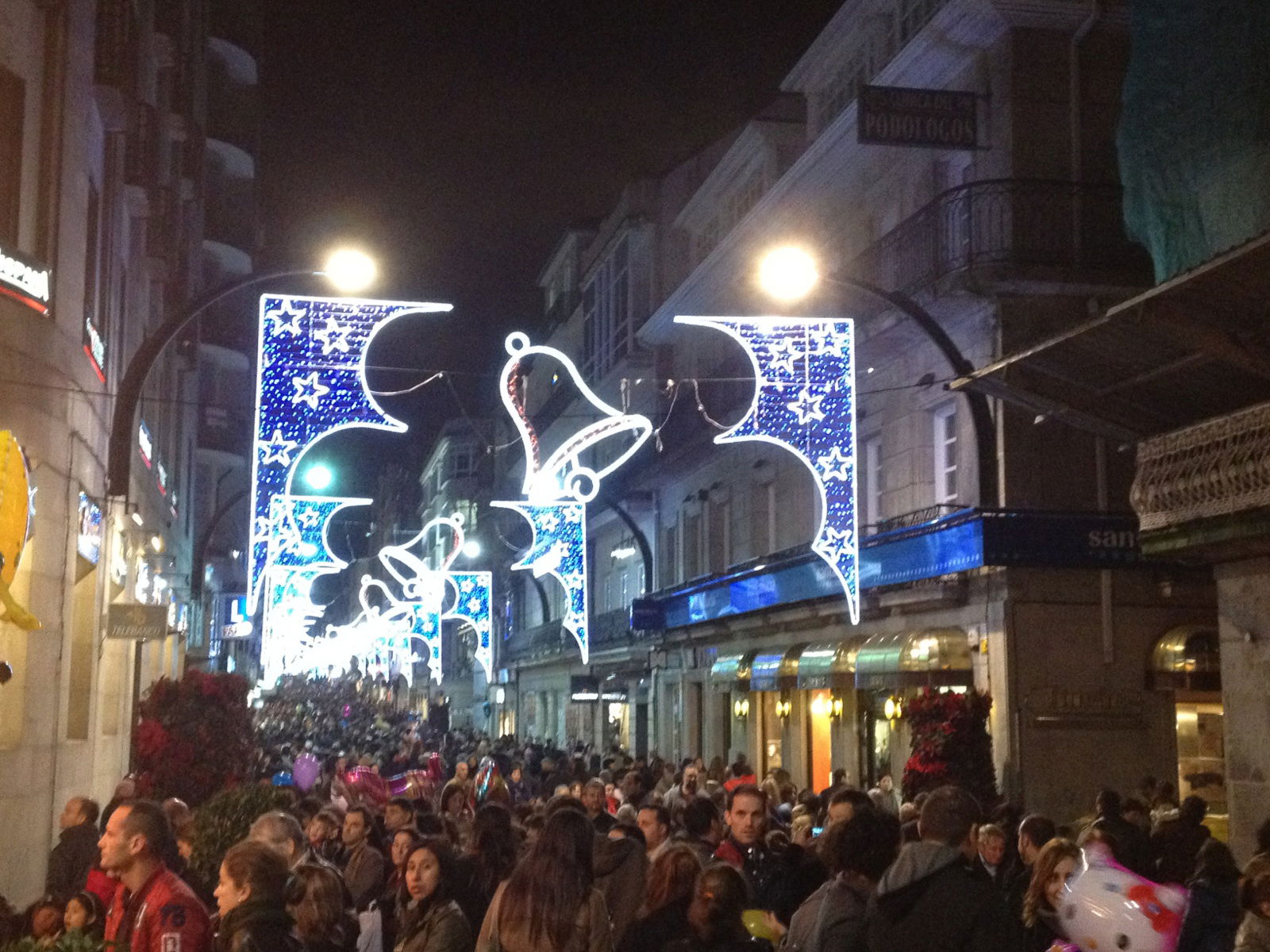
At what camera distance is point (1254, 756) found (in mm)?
11984

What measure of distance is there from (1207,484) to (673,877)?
655 cm

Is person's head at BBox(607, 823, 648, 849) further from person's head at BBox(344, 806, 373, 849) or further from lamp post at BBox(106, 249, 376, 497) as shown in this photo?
lamp post at BBox(106, 249, 376, 497)

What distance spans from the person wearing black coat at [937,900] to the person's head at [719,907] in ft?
2.12

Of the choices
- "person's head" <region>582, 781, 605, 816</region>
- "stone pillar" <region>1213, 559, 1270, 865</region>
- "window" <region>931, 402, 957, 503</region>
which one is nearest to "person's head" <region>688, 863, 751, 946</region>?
"person's head" <region>582, 781, 605, 816</region>

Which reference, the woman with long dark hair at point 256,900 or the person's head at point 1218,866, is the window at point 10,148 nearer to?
the woman with long dark hair at point 256,900

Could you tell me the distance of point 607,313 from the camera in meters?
46.5

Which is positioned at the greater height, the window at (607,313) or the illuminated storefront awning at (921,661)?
the window at (607,313)

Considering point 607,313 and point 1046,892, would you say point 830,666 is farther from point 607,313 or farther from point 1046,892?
point 607,313

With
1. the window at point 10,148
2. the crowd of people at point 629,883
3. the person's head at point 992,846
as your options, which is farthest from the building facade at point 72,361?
the person's head at point 992,846

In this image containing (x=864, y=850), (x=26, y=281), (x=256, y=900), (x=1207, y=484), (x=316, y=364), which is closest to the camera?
(x=256, y=900)

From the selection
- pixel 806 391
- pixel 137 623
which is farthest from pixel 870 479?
pixel 137 623

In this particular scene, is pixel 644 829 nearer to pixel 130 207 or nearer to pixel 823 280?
pixel 823 280

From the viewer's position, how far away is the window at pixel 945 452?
21.8 meters

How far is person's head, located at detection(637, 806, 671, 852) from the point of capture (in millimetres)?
9227
